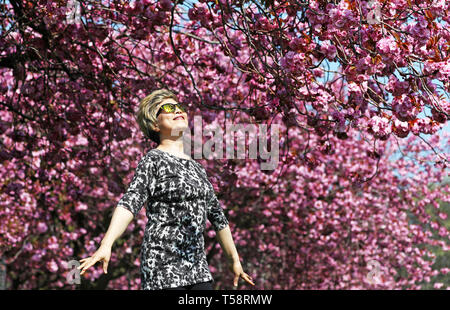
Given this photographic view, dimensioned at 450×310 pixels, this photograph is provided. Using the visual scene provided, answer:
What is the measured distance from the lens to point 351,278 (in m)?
13.3

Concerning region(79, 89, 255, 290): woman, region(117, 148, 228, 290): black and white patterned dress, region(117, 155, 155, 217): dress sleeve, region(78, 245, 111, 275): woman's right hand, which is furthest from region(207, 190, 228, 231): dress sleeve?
region(78, 245, 111, 275): woman's right hand

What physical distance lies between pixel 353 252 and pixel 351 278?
96 cm

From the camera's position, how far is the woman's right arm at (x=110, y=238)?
293cm

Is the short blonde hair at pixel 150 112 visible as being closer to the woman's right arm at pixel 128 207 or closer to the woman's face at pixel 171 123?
the woman's face at pixel 171 123

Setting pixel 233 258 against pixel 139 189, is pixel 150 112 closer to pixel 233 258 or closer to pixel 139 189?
pixel 139 189

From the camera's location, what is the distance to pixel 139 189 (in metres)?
3.42

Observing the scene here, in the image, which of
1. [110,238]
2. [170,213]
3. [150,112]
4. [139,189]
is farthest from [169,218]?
[150,112]

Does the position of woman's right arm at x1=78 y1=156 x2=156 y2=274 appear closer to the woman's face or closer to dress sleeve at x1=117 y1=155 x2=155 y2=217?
dress sleeve at x1=117 y1=155 x2=155 y2=217

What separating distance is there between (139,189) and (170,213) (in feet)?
0.72

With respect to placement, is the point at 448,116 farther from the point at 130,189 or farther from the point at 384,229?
the point at 384,229

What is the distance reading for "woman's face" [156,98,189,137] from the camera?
3.72 m

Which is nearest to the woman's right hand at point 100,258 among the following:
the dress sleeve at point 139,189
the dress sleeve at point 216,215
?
the dress sleeve at point 139,189
